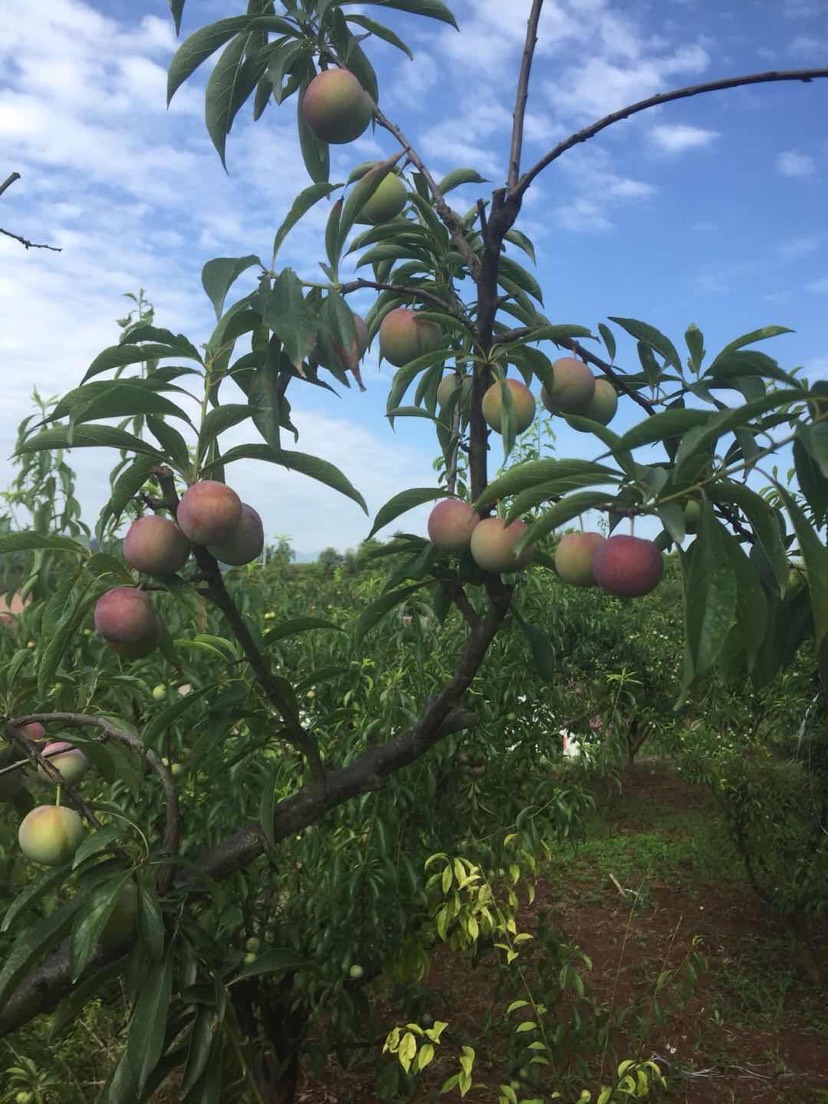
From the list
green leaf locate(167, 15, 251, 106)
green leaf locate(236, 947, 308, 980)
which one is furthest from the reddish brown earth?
green leaf locate(167, 15, 251, 106)

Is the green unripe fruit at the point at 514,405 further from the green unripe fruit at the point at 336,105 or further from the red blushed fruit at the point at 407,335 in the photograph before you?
the green unripe fruit at the point at 336,105

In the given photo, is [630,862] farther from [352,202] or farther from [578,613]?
[352,202]

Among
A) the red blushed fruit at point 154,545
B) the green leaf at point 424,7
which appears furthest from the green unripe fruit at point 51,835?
the green leaf at point 424,7

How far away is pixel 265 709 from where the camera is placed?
3.92 feet

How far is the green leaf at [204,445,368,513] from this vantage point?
2.93ft

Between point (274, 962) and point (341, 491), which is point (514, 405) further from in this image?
point (274, 962)

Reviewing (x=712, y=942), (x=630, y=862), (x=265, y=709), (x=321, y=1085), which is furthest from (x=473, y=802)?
(x=630, y=862)

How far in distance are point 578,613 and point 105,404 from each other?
4.02 meters

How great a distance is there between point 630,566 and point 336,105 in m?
0.56

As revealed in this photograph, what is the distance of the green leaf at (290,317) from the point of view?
0.82m

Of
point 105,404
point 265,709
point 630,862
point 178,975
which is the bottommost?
point 630,862

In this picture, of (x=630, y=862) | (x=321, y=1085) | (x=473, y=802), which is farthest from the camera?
(x=630, y=862)

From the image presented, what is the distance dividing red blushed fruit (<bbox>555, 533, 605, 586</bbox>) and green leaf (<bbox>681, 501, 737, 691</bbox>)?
8.4 inches

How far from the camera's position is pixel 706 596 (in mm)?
702
